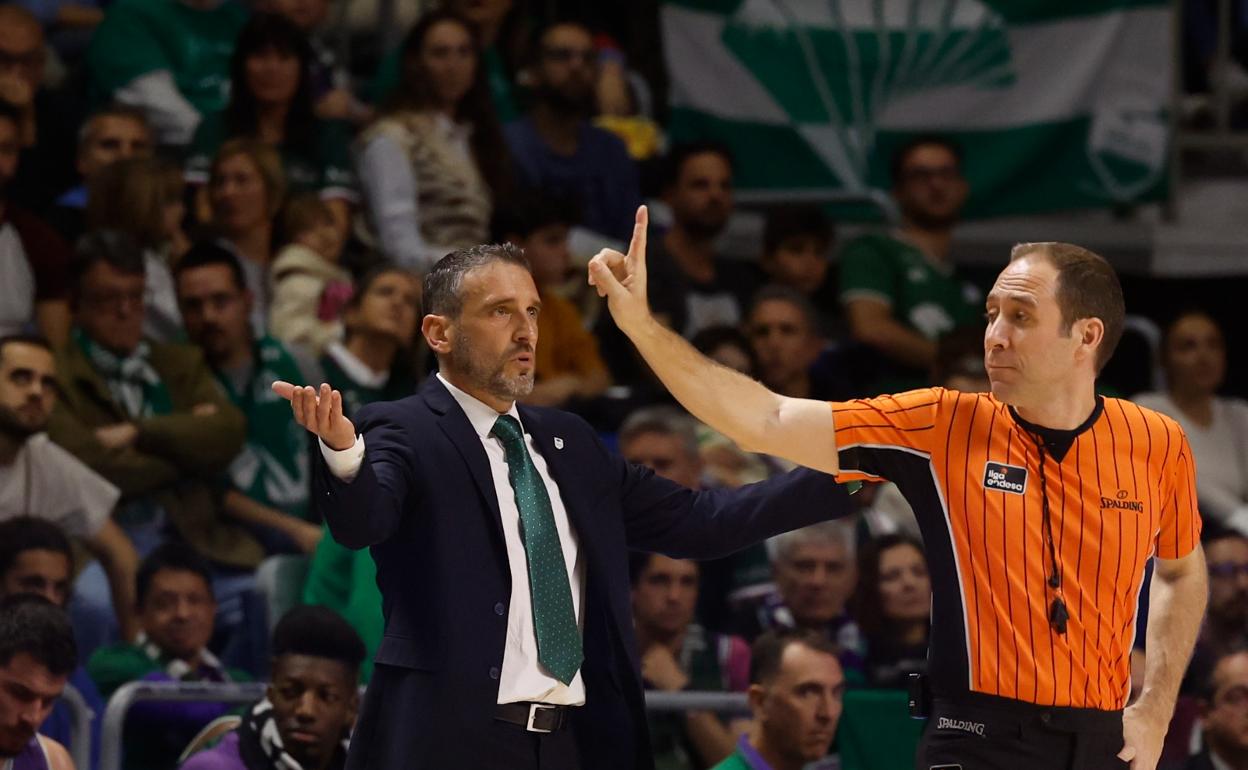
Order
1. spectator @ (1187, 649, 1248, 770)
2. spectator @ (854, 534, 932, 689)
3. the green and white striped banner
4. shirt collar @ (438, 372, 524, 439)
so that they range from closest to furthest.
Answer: shirt collar @ (438, 372, 524, 439) → spectator @ (1187, 649, 1248, 770) → spectator @ (854, 534, 932, 689) → the green and white striped banner

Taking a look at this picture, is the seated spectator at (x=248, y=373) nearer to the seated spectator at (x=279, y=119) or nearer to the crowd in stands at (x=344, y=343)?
the crowd in stands at (x=344, y=343)

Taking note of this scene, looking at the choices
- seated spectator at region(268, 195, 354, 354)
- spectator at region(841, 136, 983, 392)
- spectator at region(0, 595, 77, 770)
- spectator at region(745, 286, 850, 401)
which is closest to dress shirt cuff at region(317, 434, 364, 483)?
spectator at region(0, 595, 77, 770)

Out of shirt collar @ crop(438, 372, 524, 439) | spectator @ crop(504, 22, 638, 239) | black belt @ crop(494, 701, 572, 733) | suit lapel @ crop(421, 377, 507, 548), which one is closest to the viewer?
black belt @ crop(494, 701, 572, 733)

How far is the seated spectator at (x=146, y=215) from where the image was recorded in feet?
26.5

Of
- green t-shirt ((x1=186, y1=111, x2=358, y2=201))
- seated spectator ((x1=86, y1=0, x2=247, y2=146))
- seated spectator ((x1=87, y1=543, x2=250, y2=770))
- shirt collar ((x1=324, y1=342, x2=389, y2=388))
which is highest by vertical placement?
seated spectator ((x1=86, y1=0, x2=247, y2=146))

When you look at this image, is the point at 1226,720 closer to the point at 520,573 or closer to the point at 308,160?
the point at 520,573

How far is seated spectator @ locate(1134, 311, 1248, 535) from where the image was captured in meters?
8.98

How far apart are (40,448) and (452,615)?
10.0 ft

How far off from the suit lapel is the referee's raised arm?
0.46 meters

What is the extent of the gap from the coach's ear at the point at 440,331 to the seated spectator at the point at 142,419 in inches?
108

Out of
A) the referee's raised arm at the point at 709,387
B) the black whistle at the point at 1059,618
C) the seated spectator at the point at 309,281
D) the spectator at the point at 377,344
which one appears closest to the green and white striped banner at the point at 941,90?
the seated spectator at the point at 309,281

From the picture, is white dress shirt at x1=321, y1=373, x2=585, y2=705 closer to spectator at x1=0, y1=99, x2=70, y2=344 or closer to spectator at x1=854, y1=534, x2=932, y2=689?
spectator at x1=854, y1=534, x2=932, y2=689

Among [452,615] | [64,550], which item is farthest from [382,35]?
[452,615]

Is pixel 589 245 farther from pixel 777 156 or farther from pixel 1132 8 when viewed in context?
pixel 1132 8
